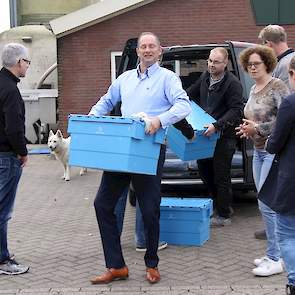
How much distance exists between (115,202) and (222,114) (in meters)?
2.23

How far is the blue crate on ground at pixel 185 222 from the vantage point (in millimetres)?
5848

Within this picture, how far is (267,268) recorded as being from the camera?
16.3ft

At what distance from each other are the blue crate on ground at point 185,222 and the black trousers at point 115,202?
103 cm

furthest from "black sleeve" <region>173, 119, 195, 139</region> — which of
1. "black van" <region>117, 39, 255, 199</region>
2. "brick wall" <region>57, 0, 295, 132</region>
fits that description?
"brick wall" <region>57, 0, 295, 132</region>

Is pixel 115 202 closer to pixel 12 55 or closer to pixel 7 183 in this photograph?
pixel 7 183

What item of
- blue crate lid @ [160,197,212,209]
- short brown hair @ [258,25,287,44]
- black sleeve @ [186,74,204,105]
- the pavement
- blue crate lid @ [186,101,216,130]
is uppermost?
short brown hair @ [258,25,287,44]

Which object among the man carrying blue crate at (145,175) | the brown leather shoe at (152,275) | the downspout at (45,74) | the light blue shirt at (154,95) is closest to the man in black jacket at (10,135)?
the man carrying blue crate at (145,175)

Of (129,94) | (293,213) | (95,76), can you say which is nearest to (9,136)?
(129,94)

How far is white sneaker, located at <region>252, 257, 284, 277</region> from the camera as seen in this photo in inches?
195

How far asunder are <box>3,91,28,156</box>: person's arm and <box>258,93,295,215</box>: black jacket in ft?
6.80

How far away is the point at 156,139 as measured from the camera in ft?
15.0

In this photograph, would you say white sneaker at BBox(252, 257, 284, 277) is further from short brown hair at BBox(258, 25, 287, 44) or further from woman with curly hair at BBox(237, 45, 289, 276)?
short brown hair at BBox(258, 25, 287, 44)

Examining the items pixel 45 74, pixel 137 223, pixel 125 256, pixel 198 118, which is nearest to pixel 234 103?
pixel 198 118

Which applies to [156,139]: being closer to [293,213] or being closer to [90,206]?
[293,213]
